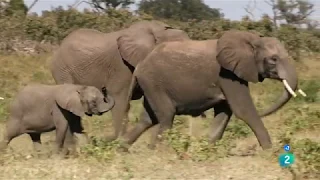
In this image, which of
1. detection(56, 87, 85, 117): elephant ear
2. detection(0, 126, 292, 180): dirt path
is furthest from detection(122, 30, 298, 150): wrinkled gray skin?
detection(0, 126, 292, 180): dirt path

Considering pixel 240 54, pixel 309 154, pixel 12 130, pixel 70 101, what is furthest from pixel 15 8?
pixel 309 154

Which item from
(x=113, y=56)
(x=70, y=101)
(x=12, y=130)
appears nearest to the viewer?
(x=70, y=101)

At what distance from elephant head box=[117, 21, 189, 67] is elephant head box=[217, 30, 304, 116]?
1.40 meters

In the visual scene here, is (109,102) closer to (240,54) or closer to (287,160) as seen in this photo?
(240,54)

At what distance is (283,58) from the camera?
28.0 feet

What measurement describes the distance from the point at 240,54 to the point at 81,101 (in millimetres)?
1935

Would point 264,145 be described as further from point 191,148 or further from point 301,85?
point 301,85

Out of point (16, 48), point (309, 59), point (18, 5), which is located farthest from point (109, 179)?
point (18, 5)

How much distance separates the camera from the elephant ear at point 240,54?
28.3ft

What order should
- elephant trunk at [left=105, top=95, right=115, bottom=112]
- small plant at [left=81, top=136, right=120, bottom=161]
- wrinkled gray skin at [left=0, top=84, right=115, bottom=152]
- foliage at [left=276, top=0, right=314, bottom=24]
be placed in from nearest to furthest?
small plant at [left=81, top=136, right=120, bottom=161] < wrinkled gray skin at [left=0, top=84, right=115, bottom=152] < elephant trunk at [left=105, top=95, right=115, bottom=112] < foliage at [left=276, top=0, right=314, bottom=24]

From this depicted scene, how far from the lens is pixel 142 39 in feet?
34.0

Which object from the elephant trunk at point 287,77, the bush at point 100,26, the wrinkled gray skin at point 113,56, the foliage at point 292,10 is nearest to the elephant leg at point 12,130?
the wrinkled gray skin at point 113,56

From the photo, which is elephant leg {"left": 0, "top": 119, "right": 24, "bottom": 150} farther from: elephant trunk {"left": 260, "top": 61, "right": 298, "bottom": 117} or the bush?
the bush

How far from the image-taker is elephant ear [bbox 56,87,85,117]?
29.5 ft
